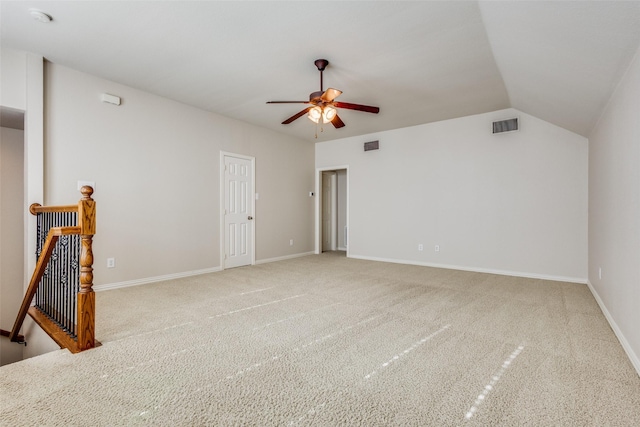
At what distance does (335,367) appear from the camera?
6.61 feet

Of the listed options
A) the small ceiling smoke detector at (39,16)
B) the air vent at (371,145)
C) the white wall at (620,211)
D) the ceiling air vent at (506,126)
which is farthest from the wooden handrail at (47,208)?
the ceiling air vent at (506,126)

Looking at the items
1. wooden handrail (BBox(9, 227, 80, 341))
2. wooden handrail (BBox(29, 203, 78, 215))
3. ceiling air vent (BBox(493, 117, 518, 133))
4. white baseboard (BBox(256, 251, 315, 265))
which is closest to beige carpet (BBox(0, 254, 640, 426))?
wooden handrail (BBox(9, 227, 80, 341))

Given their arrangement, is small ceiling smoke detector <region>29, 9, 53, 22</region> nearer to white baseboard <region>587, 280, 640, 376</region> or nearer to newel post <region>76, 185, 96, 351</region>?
newel post <region>76, 185, 96, 351</region>

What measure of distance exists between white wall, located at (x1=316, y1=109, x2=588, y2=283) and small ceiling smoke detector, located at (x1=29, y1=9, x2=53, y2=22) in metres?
5.17

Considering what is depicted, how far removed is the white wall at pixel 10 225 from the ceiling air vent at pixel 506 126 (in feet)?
23.1

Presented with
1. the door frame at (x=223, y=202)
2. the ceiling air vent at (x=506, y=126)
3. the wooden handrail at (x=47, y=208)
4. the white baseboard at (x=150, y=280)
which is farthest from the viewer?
the door frame at (x=223, y=202)

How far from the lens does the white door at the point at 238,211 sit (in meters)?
5.50

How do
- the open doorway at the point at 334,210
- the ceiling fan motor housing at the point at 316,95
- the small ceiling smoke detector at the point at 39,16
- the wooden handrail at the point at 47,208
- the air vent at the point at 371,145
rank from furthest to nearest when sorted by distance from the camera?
the open doorway at the point at 334,210
the air vent at the point at 371,145
the ceiling fan motor housing at the point at 316,95
the small ceiling smoke detector at the point at 39,16
the wooden handrail at the point at 47,208

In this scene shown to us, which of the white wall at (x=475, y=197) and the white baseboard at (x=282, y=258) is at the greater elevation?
the white wall at (x=475, y=197)

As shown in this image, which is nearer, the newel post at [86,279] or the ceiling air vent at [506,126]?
the newel post at [86,279]

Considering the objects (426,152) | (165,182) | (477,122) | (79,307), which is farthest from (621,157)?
(165,182)

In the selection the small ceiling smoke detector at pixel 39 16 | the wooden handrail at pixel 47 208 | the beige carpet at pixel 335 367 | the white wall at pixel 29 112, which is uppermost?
the small ceiling smoke detector at pixel 39 16

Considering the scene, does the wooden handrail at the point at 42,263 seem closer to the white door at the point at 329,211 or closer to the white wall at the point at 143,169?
the white wall at the point at 143,169

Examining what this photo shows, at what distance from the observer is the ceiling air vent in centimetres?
480
